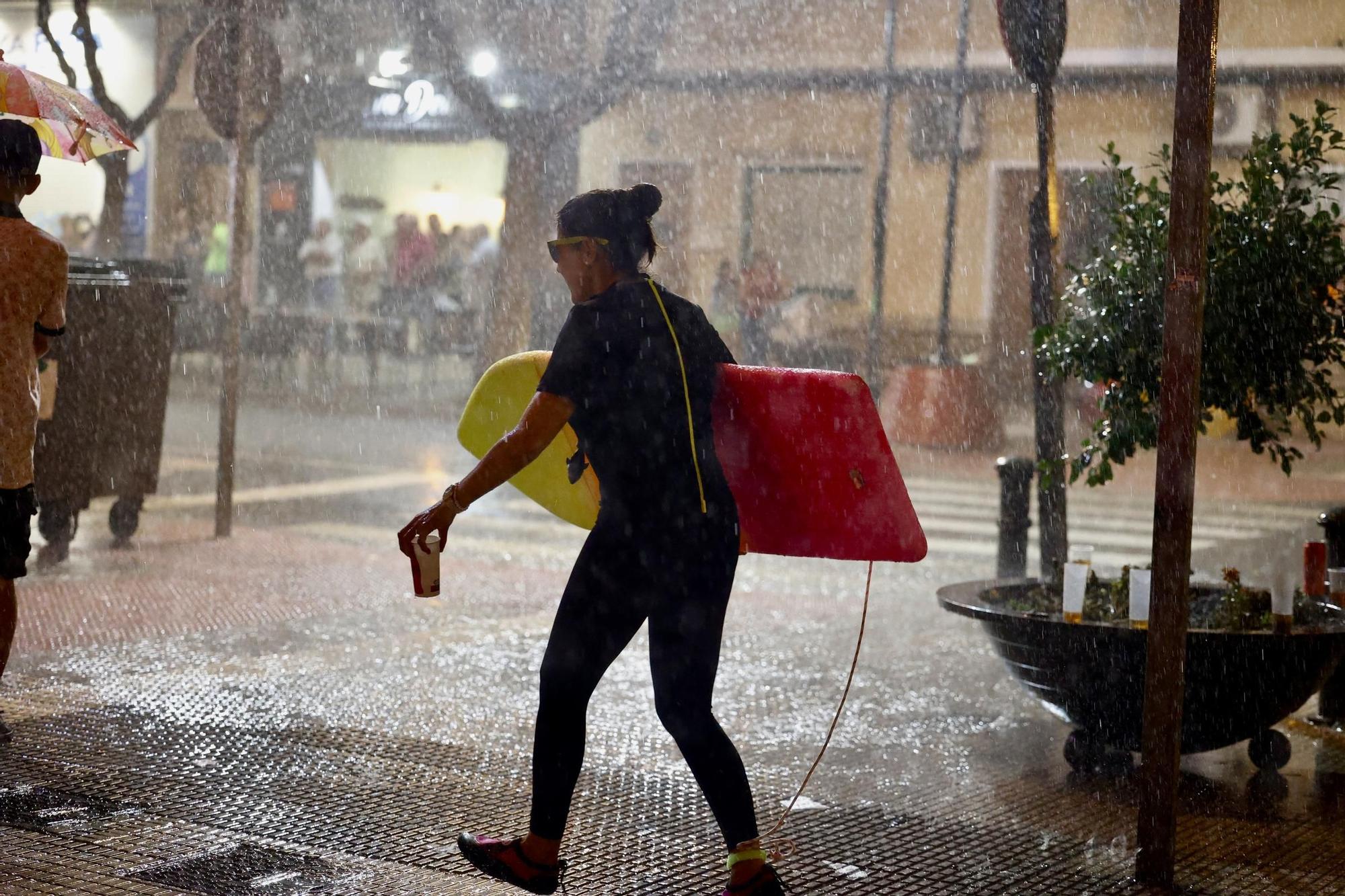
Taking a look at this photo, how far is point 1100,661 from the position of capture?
5559 millimetres

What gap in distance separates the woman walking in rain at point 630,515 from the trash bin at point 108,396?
232 inches

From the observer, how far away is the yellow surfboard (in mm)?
4637

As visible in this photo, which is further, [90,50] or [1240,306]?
[90,50]

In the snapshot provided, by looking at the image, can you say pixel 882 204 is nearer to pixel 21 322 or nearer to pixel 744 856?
pixel 21 322

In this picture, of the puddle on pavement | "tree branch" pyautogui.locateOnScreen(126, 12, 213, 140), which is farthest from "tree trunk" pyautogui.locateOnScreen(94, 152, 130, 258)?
the puddle on pavement

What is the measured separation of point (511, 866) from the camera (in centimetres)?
410

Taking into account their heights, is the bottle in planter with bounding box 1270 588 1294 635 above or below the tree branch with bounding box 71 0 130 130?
below

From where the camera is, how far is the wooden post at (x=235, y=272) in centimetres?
1040

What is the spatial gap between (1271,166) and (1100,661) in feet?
5.86

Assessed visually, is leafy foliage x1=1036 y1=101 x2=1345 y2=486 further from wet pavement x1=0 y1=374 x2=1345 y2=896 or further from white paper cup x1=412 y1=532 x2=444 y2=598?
white paper cup x1=412 y1=532 x2=444 y2=598

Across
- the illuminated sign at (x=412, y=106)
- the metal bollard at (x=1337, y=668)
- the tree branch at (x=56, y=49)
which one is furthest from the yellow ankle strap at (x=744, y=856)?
the illuminated sign at (x=412, y=106)

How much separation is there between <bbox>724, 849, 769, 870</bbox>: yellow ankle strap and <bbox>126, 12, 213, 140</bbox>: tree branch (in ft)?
34.8

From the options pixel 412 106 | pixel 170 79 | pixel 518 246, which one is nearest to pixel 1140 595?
pixel 170 79

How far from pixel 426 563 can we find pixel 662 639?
22.7 inches
